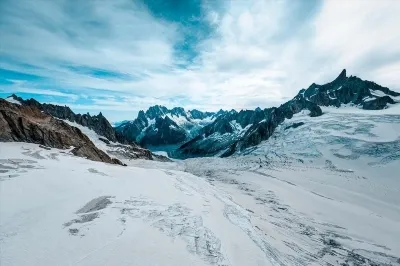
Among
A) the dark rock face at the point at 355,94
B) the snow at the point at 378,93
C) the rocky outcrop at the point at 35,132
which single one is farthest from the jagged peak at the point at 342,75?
the rocky outcrop at the point at 35,132

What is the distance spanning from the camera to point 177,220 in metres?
20.3

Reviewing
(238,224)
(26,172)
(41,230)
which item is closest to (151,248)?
(41,230)

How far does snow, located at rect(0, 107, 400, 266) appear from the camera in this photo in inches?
579

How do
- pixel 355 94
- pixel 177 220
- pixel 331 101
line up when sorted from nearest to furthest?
1. pixel 177 220
2. pixel 331 101
3. pixel 355 94

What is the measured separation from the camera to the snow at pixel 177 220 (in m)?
14.7

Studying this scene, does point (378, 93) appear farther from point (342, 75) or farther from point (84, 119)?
point (84, 119)

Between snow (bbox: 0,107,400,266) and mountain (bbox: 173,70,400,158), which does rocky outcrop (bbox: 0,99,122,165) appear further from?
mountain (bbox: 173,70,400,158)

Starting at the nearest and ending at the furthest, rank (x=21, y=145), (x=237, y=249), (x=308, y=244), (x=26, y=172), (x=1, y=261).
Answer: (x=1, y=261)
(x=237, y=249)
(x=308, y=244)
(x=26, y=172)
(x=21, y=145)

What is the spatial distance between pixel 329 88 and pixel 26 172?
6913 inches

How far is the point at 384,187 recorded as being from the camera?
49656 mm

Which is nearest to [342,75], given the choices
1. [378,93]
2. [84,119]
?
[378,93]

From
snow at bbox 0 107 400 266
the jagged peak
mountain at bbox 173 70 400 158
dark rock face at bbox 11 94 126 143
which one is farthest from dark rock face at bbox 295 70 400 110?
dark rock face at bbox 11 94 126 143

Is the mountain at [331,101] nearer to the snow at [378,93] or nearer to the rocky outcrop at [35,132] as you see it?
the snow at [378,93]

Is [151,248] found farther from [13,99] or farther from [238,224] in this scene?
[13,99]
